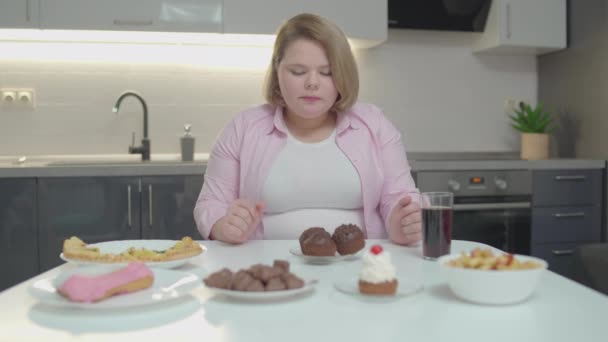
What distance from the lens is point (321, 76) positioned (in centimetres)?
154

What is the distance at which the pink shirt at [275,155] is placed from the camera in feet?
5.32

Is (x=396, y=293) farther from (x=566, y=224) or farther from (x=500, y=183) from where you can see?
(x=566, y=224)

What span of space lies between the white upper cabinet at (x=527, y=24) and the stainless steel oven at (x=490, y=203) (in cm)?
74

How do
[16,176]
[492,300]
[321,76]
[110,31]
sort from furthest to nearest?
[110,31], [16,176], [321,76], [492,300]

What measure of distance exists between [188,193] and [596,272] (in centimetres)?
157

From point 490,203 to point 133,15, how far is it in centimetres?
179

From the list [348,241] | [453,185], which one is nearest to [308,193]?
[348,241]

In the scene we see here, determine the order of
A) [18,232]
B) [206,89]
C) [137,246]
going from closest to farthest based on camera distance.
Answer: [137,246] < [18,232] < [206,89]

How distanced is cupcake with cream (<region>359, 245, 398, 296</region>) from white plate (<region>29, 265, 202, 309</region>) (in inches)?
9.5

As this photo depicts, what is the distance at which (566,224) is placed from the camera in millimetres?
2910

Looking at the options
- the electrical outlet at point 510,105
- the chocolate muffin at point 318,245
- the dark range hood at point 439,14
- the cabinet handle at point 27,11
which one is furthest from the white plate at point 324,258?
the electrical outlet at point 510,105

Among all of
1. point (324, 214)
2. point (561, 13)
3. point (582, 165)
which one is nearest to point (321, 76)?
point (324, 214)

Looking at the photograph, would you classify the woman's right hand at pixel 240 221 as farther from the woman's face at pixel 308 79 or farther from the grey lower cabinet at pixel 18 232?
the grey lower cabinet at pixel 18 232

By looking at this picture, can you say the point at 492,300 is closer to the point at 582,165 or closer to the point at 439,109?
the point at 582,165
